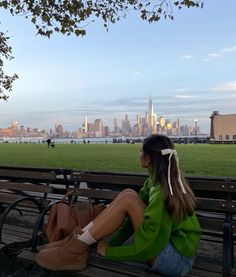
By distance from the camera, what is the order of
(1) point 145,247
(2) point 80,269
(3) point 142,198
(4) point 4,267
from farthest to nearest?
(4) point 4,267, (3) point 142,198, (2) point 80,269, (1) point 145,247

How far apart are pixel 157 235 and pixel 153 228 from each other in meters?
0.06

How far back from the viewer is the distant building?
96.3 m

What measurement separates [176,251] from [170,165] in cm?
68

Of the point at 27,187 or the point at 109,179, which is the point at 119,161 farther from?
→ the point at 109,179

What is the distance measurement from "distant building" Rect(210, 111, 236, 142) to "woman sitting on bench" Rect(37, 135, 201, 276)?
9452 cm

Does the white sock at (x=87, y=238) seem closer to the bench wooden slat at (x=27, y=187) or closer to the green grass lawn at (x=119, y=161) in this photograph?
the bench wooden slat at (x=27, y=187)

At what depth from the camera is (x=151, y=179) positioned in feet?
11.8

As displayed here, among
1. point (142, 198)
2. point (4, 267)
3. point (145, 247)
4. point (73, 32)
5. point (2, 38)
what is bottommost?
point (4, 267)

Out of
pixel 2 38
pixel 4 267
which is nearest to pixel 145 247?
pixel 4 267

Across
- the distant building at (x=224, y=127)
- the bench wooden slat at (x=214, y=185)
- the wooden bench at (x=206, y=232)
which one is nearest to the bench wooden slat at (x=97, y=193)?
the wooden bench at (x=206, y=232)

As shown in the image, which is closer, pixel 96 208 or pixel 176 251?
pixel 176 251

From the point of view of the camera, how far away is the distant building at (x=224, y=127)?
96312mm

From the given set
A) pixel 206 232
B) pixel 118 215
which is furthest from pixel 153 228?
pixel 206 232

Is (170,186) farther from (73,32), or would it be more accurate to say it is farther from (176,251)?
(73,32)
